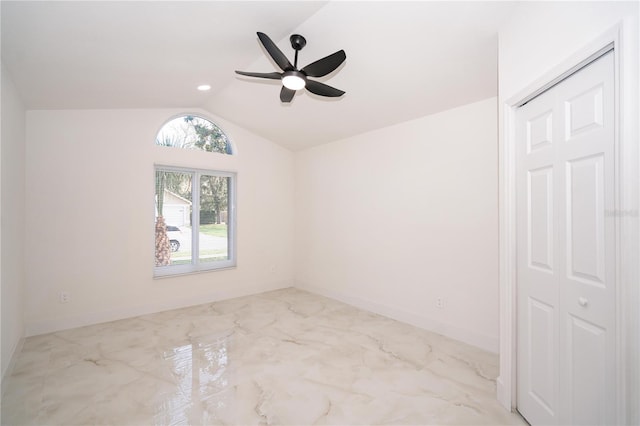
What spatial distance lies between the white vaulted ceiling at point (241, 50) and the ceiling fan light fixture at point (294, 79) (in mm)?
438

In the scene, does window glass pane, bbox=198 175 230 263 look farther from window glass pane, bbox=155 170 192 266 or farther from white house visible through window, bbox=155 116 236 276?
window glass pane, bbox=155 170 192 266

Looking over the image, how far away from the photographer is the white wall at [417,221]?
321 cm

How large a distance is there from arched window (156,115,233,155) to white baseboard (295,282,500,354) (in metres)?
3.00

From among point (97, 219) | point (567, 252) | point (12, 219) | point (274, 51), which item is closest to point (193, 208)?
point (97, 219)

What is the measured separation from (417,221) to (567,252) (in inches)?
84.0

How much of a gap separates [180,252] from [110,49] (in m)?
3.04

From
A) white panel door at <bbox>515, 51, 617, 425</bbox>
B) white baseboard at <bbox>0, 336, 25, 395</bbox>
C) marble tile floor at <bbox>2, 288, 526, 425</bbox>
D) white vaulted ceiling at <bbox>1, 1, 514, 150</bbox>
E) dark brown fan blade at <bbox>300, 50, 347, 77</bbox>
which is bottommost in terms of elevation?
marble tile floor at <bbox>2, 288, 526, 425</bbox>

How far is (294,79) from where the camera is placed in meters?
2.44

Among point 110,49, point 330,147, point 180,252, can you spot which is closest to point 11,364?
point 180,252

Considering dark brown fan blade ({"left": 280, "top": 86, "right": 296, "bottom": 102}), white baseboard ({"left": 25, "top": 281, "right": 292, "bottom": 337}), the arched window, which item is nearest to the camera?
dark brown fan blade ({"left": 280, "top": 86, "right": 296, "bottom": 102})

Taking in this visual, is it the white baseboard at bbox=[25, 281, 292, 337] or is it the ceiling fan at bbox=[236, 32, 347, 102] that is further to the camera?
the white baseboard at bbox=[25, 281, 292, 337]

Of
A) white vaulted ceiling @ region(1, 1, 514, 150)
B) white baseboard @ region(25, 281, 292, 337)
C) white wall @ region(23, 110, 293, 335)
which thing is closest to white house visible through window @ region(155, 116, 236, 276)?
white wall @ region(23, 110, 293, 335)

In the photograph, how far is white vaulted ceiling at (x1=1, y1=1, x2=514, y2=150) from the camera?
2.08 metres

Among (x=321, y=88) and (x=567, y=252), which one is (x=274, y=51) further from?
(x=567, y=252)
